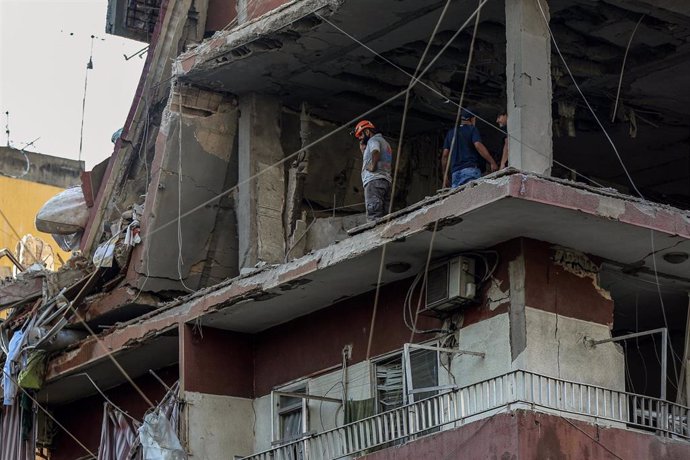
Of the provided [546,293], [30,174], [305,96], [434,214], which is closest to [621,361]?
[546,293]

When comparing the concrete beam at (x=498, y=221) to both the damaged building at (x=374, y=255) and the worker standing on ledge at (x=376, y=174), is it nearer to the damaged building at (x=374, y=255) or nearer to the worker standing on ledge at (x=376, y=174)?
the damaged building at (x=374, y=255)

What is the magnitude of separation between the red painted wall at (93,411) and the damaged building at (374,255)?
4cm

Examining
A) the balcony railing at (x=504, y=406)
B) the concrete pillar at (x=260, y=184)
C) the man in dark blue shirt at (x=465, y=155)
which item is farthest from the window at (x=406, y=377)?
the concrete pillar at (x=260, y=184)

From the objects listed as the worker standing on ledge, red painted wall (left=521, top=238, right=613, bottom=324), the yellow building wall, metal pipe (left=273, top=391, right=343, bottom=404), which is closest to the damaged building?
red painted wall (left=521, top=238, right=613, bottom=324)

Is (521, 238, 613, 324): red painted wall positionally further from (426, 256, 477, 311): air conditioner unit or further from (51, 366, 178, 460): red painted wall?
(51, 366, 178, 460): red painted wall

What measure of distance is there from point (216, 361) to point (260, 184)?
2.37 meters

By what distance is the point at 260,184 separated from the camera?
22.5 m

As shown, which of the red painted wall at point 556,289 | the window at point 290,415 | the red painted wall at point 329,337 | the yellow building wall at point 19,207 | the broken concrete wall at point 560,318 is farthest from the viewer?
the yellow building wall at point 19,207

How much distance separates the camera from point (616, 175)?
997 inches

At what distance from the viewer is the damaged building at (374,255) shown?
18.2m

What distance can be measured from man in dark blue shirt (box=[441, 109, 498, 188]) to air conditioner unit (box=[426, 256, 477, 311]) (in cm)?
95

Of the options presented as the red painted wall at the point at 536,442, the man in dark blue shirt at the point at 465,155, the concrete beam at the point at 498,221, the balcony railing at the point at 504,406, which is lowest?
the red painted wall at the point at 536,442

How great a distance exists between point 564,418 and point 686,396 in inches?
105

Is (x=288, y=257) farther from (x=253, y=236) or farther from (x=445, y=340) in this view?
(x=445, y=340)
